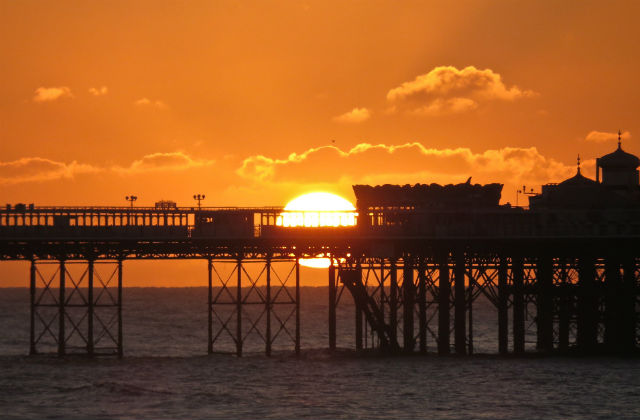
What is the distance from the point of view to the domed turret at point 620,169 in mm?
111750

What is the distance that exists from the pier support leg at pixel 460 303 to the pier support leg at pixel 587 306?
9.46 metres

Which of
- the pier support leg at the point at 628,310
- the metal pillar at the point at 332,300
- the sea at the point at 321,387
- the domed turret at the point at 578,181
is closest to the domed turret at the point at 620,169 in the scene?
the domed turret at the point at 578,181

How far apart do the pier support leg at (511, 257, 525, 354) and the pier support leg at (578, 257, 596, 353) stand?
4.10 meters

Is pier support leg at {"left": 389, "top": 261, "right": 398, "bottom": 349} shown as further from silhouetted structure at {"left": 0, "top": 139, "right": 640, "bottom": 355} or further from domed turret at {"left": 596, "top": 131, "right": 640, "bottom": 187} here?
domed turret at {"left": 596, "top": 131, "right": 640, "bottom": 187}

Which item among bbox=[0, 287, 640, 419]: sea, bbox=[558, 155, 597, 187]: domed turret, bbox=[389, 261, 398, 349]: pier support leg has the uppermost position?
bbox=[558, 155, 597, 187]: domed turret

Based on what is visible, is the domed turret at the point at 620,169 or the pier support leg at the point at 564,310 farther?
the domed turret at the point at 620,169

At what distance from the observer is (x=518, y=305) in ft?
293

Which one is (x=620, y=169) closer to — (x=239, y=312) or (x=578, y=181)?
(x=578, y=181)

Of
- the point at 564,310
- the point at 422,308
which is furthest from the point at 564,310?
the point at 422,308

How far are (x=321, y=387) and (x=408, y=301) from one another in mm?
17553

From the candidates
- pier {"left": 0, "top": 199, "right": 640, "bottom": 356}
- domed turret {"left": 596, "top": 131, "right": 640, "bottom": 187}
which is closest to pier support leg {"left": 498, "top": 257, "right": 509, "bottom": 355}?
pier {"left": 0, "top": 199, "right": 640, "bottom": 356}

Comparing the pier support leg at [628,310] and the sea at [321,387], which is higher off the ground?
the pier support leg at [628,310]

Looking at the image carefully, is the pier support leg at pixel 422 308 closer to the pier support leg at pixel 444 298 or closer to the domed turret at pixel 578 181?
the pier support leg at pixel 444 298

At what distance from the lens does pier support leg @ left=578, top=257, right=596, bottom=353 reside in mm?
88438
